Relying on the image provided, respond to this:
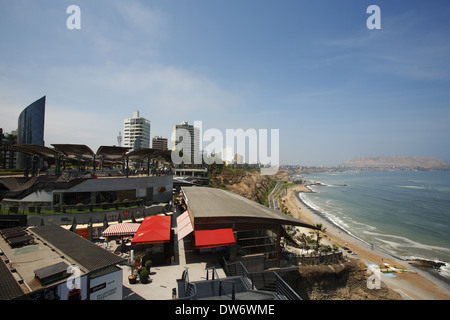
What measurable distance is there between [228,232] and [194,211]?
253cm

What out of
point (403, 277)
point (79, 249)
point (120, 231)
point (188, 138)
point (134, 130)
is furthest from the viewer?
point (188, 138)

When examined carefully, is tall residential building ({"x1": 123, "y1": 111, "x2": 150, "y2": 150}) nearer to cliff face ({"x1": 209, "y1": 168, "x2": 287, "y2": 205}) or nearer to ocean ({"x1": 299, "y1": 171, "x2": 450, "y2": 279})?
cliff face ({"x1": 209, "y1": 168, "x2": 287, "y2": 205})

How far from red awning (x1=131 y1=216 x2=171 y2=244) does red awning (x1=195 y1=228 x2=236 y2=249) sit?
2130 millimetres

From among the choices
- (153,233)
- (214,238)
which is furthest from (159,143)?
(214,238)

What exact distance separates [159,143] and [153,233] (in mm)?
164713

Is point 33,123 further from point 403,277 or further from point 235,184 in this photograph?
point 403,277

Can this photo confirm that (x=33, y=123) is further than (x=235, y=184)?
No

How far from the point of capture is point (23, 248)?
954cm

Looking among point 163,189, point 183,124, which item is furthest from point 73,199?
point 183,124

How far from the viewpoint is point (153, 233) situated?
560 inches

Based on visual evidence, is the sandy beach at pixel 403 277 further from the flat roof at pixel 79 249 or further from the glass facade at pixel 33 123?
the glass facade at pixel 33 123

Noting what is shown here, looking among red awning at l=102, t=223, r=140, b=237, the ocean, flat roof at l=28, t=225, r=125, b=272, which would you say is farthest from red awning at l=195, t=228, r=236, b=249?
the ocean

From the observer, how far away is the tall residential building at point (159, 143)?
171 metres
